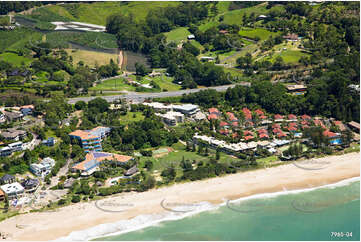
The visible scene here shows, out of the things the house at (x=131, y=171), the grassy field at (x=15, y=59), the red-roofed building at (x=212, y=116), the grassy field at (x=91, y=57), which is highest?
the grassy field at (x=15, y=59)

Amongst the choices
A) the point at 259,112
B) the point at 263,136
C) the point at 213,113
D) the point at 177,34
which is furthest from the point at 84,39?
→ the point at 263,136

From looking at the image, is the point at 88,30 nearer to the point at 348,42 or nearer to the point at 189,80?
the point at 189,80

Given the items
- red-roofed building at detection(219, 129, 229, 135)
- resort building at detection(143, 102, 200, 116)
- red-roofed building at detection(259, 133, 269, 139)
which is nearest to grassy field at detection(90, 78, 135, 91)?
resort building at detection(143, 102, 200, 116)

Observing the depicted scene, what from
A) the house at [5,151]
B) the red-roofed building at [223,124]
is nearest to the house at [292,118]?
the red-roofed building at [223,124]

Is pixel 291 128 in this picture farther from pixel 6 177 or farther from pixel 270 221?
pixel 6 177

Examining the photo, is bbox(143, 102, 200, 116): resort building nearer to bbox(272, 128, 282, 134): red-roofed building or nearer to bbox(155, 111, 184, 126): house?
bbox(155, 111, 184, 126): house

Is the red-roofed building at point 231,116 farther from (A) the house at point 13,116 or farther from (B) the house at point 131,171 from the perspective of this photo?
(A) the house at point 13,116
